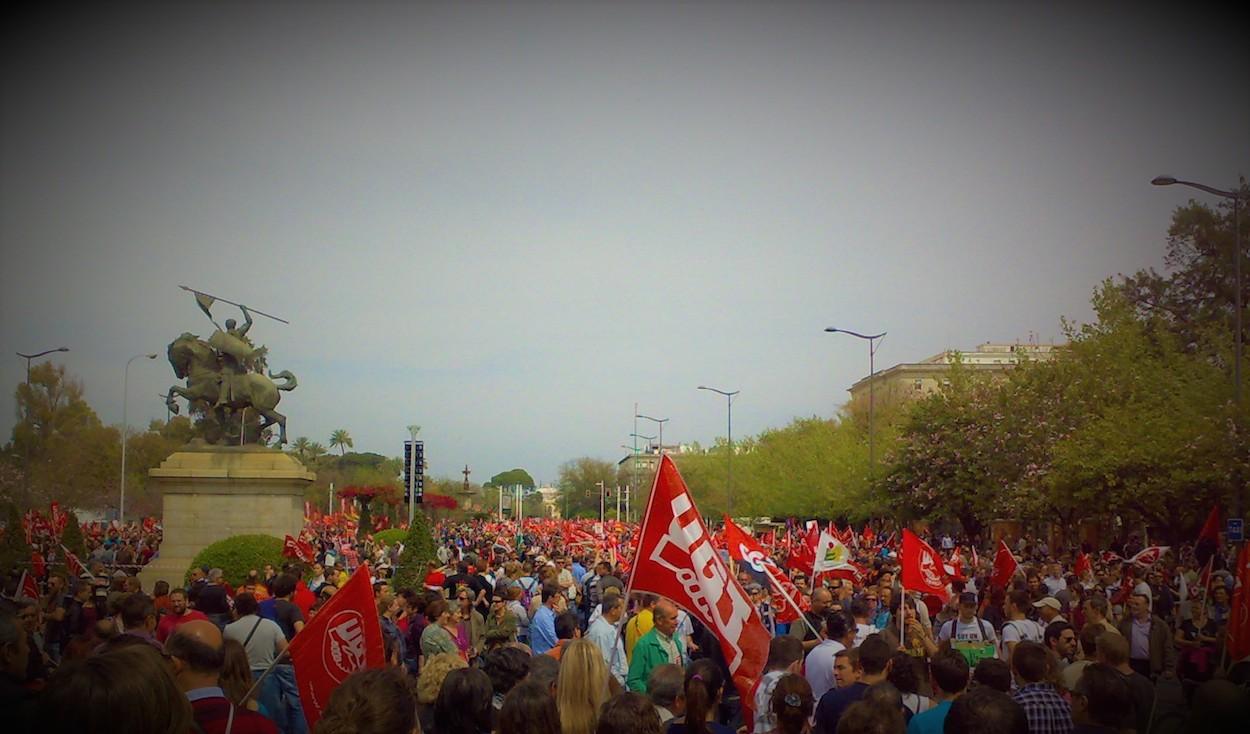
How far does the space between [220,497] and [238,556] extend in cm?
358

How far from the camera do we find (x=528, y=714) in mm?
5082

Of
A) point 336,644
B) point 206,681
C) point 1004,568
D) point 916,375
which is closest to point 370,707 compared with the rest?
point 206,681

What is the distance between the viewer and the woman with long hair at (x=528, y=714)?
16.6ft

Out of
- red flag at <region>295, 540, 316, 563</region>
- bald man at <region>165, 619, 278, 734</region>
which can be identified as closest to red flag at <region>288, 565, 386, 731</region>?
bald man at <region>165, 619, 278, 734</region>


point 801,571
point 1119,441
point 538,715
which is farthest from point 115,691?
point 1119,441

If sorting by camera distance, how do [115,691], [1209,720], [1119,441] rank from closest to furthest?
[115,691] < [1209,720] < [1119,441]

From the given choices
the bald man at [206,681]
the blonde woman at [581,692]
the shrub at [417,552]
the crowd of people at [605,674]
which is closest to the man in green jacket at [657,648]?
the crowd of people at [605,674]

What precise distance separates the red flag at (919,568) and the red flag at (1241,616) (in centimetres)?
376

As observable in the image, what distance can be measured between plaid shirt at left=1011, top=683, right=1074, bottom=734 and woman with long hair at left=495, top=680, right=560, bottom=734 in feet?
8.15

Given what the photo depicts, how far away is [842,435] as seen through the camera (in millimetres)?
69688

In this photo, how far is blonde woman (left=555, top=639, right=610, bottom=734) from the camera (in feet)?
19.6

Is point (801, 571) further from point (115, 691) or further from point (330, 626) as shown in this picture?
point (115, 691)

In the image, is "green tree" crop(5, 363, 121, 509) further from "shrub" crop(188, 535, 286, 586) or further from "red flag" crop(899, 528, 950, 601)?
"red flag" crop(899, 528, 950, 601)

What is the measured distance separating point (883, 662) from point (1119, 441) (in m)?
28.9
